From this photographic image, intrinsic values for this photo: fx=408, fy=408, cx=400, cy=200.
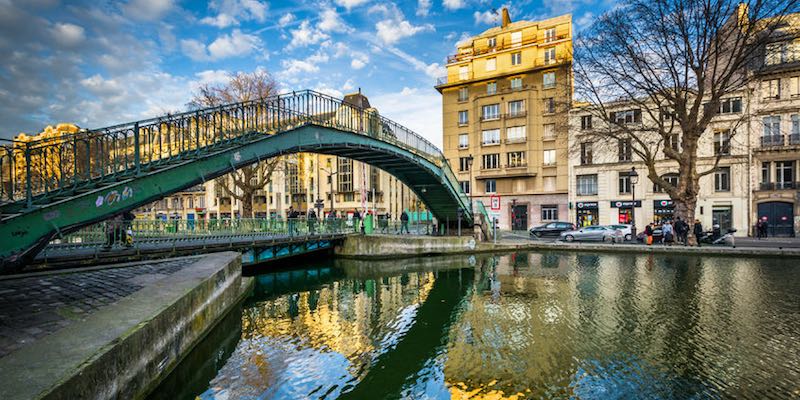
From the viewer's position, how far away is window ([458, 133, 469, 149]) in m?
43.6

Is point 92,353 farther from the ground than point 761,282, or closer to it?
farther from the ground

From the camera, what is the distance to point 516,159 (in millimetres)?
40531

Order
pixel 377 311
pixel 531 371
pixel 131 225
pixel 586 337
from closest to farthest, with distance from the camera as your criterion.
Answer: pixel 531 371 < pixel 586 337 < pixel 377 311 < pixel 131 225

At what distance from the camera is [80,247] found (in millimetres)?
12344

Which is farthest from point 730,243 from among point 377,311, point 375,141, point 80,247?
point 80,247

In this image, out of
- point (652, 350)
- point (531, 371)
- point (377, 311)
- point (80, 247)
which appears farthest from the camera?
point (80, 247)

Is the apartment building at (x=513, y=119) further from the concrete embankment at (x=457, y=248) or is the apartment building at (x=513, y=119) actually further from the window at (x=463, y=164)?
the concrete embankment at (x=457, y=248)

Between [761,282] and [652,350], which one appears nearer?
[652,350]

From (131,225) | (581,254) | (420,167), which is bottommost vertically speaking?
(581,254)

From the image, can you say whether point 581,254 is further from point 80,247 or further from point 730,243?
point 80,247

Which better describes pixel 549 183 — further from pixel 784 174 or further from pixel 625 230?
pixel 784 174

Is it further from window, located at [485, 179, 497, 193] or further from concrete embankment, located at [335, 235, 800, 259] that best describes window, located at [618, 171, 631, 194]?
concrete embankment, located at [335, 235, 800, 259]

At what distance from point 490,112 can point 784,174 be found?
23.9 metres

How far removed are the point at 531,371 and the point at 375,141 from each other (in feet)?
46.7
